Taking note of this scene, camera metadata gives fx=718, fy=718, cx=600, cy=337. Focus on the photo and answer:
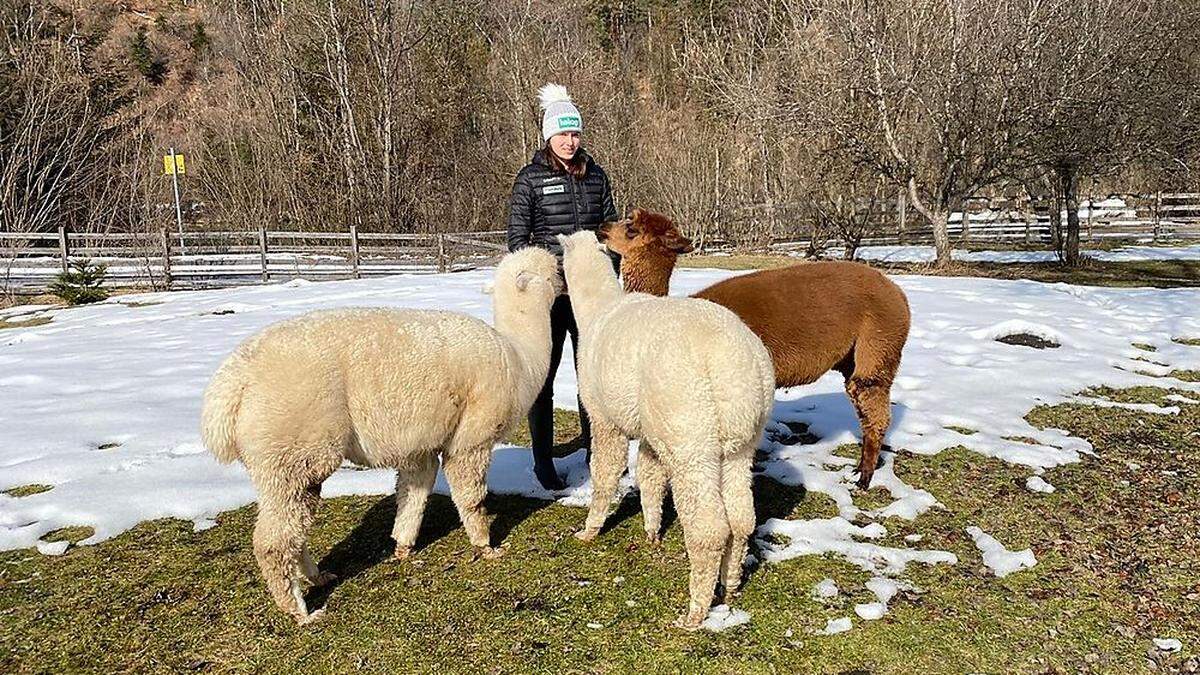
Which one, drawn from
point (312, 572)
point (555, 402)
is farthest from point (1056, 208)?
point (312, 572)

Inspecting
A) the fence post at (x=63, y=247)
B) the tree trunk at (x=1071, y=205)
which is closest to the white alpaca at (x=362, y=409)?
the fence post at (x=63, y=247)

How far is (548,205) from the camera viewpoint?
5.03 meters

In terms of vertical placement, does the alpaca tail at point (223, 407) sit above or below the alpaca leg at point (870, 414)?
above

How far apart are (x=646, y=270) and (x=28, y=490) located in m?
4.55

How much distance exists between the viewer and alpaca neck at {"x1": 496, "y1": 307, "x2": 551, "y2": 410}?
4.16 m

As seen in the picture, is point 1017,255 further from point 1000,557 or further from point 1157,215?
point 1000,557

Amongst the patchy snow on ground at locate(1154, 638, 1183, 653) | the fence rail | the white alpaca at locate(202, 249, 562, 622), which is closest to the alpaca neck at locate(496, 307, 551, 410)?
the white alpaca at locate(202, 249, 562, 622)

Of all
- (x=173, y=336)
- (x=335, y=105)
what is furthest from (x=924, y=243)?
(x=173, y=336)

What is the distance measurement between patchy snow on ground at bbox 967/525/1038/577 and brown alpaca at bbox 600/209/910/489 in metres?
1.05

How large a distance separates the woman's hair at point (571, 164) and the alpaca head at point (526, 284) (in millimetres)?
815

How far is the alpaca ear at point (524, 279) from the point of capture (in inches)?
171

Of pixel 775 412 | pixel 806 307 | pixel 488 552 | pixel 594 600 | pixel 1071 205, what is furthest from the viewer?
pixel 1071 205

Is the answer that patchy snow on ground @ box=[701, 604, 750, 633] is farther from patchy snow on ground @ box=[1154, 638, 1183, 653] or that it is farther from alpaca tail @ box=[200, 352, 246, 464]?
alpaca tail @ box=[200, 352, 246, 464]

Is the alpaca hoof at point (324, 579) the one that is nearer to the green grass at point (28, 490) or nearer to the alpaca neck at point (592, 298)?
the alpaca neck at point (592, 298)
